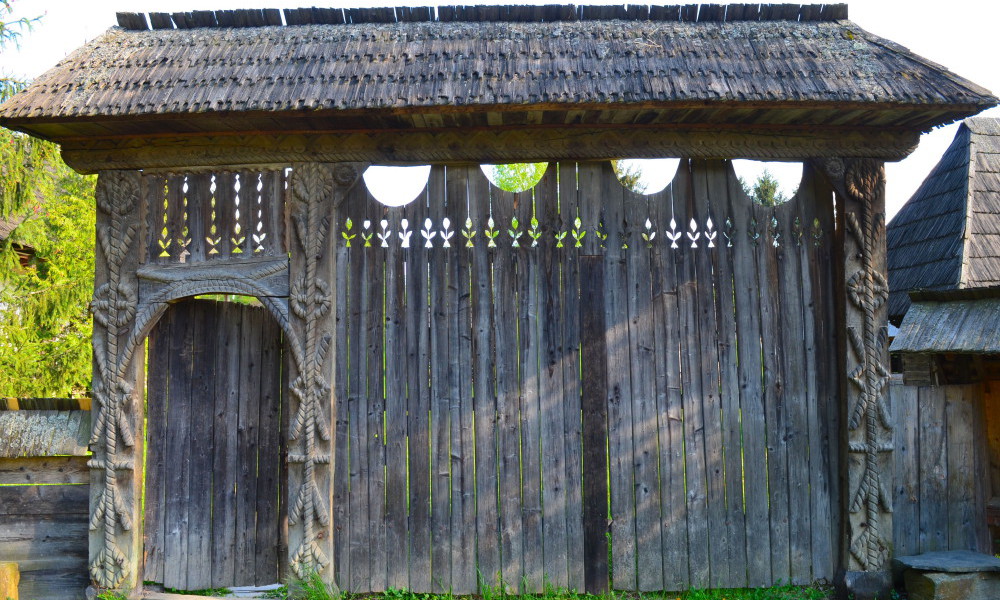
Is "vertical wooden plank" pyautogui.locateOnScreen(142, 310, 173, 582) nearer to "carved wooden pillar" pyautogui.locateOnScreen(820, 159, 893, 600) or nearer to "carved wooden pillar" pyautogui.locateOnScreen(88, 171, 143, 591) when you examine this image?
"carved wooden pillar" pyautogui.locateOnScreen(88, 171, 143, 591)

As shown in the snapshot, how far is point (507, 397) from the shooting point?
5164mm

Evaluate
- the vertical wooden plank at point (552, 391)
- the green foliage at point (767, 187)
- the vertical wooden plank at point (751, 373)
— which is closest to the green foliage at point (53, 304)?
the vertical wooden plank at point (552, 391)

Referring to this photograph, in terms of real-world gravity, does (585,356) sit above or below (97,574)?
above

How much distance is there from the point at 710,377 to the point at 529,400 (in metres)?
1.38

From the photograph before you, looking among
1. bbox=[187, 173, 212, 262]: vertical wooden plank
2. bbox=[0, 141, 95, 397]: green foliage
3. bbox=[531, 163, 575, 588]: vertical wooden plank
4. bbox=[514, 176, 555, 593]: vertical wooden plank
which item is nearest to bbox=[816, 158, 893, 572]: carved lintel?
bbox=[531, 163, 575, 588]: vertical wooden plank

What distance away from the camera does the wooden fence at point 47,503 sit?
5.12 meters

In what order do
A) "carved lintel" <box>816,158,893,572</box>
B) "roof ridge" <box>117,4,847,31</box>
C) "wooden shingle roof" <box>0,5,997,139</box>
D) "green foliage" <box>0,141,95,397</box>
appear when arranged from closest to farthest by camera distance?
"wooden shingle roof" <box>0,5,997,139</box>
"carved lintel" <box>816,158,893,572</box>
"roof ridge" <box>117,4,847,31</box>
"green foliage" <box>0,141,95,397</box>

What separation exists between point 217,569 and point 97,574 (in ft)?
2.64

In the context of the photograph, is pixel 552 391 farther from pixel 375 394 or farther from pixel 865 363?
pixel 865 363

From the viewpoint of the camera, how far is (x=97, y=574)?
496 cm

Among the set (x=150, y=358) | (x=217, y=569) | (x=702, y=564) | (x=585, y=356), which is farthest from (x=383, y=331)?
(x=702, y=564)

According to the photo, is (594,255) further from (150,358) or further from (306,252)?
(150,358)

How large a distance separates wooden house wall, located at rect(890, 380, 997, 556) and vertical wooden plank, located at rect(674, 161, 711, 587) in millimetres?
1537

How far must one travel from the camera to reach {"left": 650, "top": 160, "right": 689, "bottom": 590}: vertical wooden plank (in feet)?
16.8
